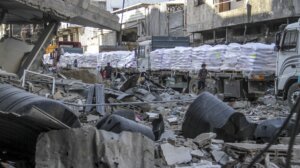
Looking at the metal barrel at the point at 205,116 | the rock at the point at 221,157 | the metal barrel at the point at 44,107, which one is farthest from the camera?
the metal barrel at the point at 205,116

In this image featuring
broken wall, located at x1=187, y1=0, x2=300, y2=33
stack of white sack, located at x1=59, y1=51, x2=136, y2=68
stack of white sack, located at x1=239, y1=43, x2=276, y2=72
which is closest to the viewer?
stack of white sack, located at x1=239, y1=43, x2=276, y2=72

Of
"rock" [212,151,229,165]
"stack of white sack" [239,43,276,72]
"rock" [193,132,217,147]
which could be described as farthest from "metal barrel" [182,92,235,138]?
"stack of white sack" [239,43,276,72]

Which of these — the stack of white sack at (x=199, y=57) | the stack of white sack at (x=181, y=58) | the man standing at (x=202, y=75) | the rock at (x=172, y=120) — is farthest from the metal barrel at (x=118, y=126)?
the stack of white sack at (x=181, y=58)

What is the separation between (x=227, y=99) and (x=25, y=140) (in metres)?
16.2

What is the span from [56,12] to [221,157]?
947 centimetres

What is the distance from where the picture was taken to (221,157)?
6.30 metres

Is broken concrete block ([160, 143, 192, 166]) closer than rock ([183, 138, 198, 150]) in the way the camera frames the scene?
Yes

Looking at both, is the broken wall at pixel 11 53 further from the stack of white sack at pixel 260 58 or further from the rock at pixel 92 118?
the stack of white sack at pixel 260 58

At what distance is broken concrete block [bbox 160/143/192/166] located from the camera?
595cm

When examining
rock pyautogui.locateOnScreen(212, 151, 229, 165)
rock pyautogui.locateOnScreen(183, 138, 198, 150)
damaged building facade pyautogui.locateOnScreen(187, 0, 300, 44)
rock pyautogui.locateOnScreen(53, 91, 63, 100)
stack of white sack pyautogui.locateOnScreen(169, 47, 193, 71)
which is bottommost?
rock pyautogui.locateOnScreen(212, 151, 229, 165)

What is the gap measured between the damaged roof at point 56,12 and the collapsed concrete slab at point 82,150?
8995mm

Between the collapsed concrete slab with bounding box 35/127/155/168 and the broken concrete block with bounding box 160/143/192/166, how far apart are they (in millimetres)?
1008

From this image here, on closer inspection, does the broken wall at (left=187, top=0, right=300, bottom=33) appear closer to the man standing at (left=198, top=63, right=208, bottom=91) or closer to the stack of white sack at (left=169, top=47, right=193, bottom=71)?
the stack of white sack at (left=169, top=47, right=193, bottom=71)

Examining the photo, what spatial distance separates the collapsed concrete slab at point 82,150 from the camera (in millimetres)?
4582
